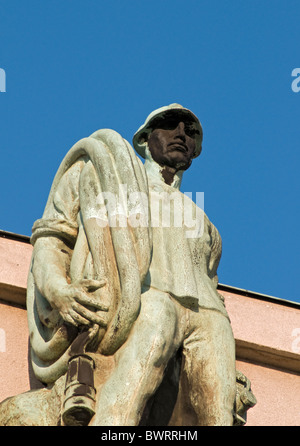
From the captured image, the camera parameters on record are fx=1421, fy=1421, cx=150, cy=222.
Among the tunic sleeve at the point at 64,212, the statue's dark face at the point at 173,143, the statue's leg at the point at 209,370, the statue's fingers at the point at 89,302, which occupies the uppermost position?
the statue's dark face at the point at 173,143

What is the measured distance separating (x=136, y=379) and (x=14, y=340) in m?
2.13

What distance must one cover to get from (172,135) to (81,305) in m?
1.94

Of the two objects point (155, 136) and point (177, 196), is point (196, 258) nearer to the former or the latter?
point (177, 196)

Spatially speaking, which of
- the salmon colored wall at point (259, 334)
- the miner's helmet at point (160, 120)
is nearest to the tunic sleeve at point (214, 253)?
the miner's helmet at point (160, 120)

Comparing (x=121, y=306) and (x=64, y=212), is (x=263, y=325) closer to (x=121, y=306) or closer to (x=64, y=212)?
(x=64, y=212)

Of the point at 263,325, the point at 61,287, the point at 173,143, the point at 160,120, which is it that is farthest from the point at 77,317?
the point at 263,325

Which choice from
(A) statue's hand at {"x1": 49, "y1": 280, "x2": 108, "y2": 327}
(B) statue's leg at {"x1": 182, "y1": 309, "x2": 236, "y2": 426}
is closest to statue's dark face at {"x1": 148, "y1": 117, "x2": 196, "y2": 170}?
(B) statue's leg at {"x1": 182, "y1": 309, "x2": 236, "y2": 426}

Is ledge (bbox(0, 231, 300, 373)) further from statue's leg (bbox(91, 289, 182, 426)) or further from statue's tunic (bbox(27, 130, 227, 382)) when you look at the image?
statue's leg (bbox(91, 289, 182, 426))

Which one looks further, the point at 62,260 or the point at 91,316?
the point at 62,260

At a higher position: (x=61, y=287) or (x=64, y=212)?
(x=64, y=212)

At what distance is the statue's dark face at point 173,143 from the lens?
9930mm

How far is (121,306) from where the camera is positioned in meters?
8.55

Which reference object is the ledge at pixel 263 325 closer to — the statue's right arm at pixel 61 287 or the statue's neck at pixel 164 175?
the statue's neck at pixel 164 175
